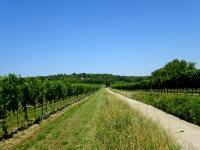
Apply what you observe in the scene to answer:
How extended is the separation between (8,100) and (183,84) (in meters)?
54.8

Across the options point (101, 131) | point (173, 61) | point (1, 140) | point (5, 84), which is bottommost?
point (1, 140)

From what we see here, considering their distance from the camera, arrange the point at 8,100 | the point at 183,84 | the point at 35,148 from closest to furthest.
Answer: the point at 35,148 → the point at 8,100 → the point at 183,84

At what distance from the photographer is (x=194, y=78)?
6731 centimetres

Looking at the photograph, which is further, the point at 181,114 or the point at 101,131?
the point at 181,114

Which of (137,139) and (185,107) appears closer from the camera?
(137,139)

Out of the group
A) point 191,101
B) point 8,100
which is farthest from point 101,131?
point 191,101

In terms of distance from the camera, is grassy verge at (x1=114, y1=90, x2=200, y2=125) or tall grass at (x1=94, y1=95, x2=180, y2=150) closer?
tall grass at (x1=94, y1=95, x2=180, y2=150)

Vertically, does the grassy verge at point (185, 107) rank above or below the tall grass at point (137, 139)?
below

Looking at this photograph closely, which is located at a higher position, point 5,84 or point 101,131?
point 5,84

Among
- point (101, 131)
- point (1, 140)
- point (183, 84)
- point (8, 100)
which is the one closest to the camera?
point (101, 131)

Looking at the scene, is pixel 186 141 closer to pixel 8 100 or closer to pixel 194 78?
pixel 8 100

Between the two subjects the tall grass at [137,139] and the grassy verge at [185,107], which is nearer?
the tall grass at [137,139]

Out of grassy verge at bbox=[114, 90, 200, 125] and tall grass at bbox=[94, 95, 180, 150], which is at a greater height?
tall grass at bbox=[94, 95, 180, 150]

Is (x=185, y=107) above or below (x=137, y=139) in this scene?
below
